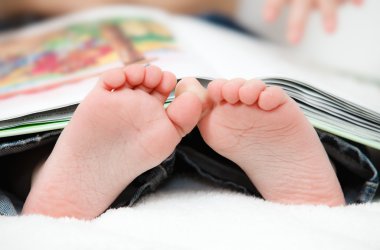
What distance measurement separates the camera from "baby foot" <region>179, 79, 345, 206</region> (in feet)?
1.54

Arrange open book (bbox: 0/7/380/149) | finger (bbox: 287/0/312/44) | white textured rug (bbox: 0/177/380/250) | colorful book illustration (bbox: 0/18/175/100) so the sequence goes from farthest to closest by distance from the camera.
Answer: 1. finger (bbox: 287/0/312/44)
2. colorful book illustration (bbox: 0/18/175/100)
3. open book (bbox: 0/7/380/149)
4. white textured rug (bbox: 0/177/380/250)

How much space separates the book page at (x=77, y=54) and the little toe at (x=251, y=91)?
4.3 inches

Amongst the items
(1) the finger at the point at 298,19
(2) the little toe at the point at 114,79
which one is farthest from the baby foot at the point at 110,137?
(1) the finger at the point at 298,19

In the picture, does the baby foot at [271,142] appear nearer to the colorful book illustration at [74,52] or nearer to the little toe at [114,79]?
the little toe at [114,79]

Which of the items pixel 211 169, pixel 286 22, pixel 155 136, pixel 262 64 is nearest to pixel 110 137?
pixel 155 136

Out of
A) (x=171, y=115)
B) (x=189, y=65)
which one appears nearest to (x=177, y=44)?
(x=189, y=65)

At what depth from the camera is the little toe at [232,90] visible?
18.1 inches

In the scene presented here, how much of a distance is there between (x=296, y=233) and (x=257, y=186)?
10 cm

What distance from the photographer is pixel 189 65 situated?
23.7 inches

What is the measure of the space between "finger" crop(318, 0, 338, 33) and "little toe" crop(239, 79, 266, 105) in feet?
1.18

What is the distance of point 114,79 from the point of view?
46 cm

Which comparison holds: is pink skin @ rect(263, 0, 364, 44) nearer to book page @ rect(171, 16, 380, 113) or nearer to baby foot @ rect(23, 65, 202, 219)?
book page @ rect(171, 16, 380, 113)

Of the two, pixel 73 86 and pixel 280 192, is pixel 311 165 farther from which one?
pixel 73 86

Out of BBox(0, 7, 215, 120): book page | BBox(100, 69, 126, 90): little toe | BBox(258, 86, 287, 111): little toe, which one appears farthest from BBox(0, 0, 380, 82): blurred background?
BBox(100, 69, 126, 90): little toe
